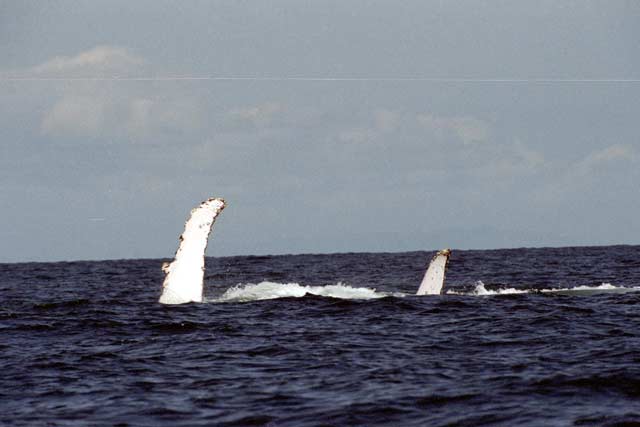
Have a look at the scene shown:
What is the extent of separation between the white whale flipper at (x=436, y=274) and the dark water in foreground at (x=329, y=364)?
59cm

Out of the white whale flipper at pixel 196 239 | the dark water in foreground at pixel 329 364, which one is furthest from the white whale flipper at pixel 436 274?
the white whale flipper at pixel 196 239

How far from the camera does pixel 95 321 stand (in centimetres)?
1902

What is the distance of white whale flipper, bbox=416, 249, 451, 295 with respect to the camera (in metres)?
19.9

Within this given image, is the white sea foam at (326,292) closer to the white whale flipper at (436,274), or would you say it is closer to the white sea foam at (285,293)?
the white sea foam at (285,293)

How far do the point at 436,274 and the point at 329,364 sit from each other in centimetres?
909

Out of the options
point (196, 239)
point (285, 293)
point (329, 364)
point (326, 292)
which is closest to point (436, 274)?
point (326, 292)

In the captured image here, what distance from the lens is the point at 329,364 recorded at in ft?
42.1

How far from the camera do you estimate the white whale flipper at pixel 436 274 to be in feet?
65.4

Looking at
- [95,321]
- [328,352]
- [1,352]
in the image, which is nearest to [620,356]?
[328,352]

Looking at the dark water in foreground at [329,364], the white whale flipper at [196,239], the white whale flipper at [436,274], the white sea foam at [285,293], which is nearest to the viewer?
the dark water in foreground at [329,364]

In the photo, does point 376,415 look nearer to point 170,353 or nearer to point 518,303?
point 170,353

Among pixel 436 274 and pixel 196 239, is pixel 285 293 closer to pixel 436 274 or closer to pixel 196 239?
pixel 436 274

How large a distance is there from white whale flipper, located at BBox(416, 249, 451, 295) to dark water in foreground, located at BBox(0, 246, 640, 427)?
23.1 inches

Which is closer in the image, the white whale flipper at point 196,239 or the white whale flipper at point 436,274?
the white whale flipper at point 196,239
